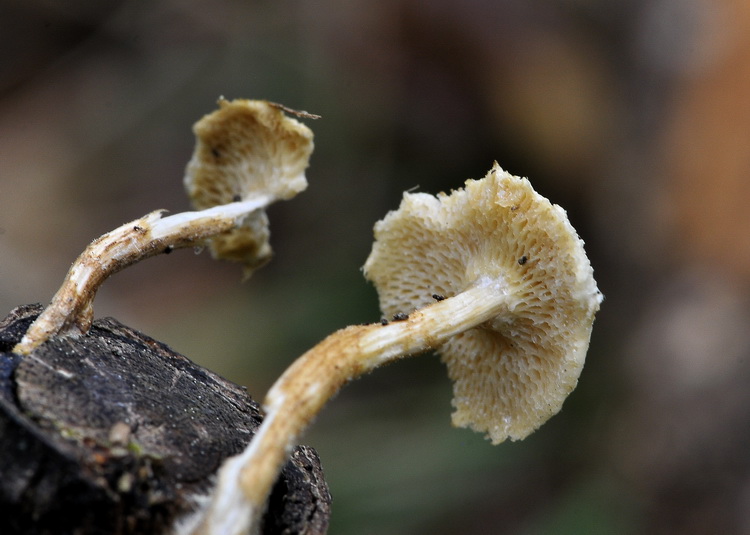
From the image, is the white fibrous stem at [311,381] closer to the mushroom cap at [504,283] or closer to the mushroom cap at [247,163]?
the mushroom cap at [504,283]

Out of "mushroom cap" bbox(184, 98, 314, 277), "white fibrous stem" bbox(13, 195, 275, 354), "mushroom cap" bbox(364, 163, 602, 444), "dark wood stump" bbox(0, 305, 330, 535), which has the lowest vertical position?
"dark wood stump" bbox(0, 305, 330, 535)

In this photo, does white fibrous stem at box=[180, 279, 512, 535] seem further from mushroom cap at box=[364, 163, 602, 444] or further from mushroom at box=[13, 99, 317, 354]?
mushroom at box=[13, 99, 317, 354]

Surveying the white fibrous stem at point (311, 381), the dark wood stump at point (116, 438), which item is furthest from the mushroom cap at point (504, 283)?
the dark wood stump at point (116, 438)

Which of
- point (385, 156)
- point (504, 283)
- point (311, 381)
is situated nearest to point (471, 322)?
point (504, 283)

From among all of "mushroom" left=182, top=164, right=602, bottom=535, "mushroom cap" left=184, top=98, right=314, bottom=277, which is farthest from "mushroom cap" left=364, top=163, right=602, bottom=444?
"mushroom cap" left=184, top=98, right=314, bottom=277

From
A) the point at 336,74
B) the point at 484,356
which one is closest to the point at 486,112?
the point at 336,74

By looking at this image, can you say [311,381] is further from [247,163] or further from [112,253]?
[247,163]
